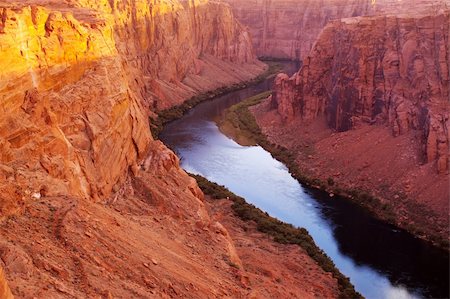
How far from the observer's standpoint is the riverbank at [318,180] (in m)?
32.3

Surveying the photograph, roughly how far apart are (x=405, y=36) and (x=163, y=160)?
2423 cm

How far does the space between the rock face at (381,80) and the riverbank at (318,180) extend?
12.2ft

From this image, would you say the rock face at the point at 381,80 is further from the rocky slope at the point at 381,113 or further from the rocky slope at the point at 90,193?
the rocky slope at the point at 90,193

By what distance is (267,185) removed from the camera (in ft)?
129

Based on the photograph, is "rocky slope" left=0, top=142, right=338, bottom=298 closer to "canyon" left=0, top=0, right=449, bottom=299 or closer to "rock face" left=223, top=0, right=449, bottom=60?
"canyon" left=0, top=0, right=449, bottom=299

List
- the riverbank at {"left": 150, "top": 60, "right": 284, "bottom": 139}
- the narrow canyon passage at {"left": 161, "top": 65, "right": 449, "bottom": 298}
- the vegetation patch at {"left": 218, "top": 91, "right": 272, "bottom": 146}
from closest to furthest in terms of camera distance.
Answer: the narrow canyon passage at {"left": 161, "top": 65, "right": 449, "bottom": 298} < the vegetation patch at {"left": 218, "top": 91, "right": 272, "bottom": 146} < the riverbank at {"left": 150, "top": 60, "right": 284, "bottom": 139}

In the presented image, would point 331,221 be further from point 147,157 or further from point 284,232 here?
point 147,157

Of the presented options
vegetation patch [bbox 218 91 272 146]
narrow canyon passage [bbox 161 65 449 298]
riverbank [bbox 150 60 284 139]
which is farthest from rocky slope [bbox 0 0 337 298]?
riverbank [bbox 150 60 284 139]

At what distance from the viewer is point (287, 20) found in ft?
340

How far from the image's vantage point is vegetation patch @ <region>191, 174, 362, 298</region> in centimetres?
2598

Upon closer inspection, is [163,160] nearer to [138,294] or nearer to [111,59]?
[111,59]

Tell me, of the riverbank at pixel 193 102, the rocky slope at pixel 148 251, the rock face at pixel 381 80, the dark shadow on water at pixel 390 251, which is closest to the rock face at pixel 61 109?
the rocky slope at pixel 148 251

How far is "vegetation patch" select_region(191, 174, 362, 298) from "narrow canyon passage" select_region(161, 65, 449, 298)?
1196mm

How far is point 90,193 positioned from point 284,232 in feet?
39.9
